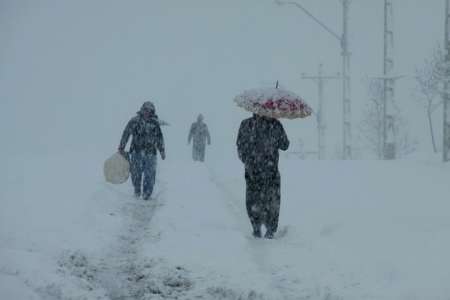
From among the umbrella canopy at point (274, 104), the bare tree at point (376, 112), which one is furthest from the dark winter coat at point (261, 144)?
the bare tree at point (376, 112)

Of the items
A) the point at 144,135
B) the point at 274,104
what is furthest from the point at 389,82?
the point at 274,104

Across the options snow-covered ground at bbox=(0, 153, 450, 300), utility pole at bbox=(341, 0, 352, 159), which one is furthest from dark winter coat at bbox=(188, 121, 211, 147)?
snow-covered ground at bbox=(0, 153, 450, 300)

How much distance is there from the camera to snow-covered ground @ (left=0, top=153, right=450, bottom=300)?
7.16 meters

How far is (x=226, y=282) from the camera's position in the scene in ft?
24.2

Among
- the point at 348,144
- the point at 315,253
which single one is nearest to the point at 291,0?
the point at 348,144

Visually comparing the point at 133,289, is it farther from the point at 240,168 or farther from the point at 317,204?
the point at 240,168

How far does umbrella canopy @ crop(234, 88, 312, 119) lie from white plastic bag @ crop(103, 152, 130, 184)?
187 inches

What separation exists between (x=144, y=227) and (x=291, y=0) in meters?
18.2

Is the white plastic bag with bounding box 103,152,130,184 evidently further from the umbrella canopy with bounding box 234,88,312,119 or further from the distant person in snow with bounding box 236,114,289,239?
the umbrella canopy with bounding box 234,88,312,119

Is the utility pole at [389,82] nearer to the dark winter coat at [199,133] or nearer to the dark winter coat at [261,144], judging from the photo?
the dark winter coat at [199,133]

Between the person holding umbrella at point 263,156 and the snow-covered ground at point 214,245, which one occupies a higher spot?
the person holding umbrella at point 263,156

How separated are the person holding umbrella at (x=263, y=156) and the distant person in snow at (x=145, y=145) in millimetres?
4097

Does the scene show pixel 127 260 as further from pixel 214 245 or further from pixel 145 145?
pixel 145 145

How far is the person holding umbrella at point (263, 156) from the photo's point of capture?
398 inches
